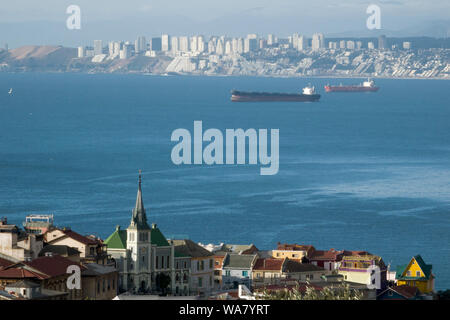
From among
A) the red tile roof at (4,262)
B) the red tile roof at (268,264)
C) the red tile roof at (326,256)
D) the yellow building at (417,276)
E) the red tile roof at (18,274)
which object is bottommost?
the yellow building at (417,276)

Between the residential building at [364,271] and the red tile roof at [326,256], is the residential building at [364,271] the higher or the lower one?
the lower one

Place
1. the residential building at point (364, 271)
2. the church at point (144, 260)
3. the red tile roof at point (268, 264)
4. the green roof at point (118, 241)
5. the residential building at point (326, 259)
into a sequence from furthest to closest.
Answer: the residential building at point (326, 259), the red tile roof at point (268, 264), the residential building at point (364, 271), the green roof at point (118, 241), the church at point (144, 260)

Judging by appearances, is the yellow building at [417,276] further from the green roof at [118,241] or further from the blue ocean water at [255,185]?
the green roof at [118,241]

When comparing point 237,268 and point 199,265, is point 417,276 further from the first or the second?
point 199,265

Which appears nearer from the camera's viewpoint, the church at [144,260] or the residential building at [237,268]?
the church at [144,260]

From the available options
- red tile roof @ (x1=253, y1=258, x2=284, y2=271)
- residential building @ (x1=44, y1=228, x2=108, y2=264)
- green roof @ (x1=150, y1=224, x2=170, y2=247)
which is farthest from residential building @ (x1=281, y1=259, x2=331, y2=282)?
residential building @ (x1=44, y1=228, x2=108, y2=264)

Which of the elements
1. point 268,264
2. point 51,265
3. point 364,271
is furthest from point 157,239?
point 364,271

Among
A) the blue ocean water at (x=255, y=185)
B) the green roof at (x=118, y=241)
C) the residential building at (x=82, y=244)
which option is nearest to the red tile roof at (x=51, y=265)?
the residential building at (x=82, y=244)

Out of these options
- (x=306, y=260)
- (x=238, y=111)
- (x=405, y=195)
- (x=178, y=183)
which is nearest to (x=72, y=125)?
(x=238, y=111)
